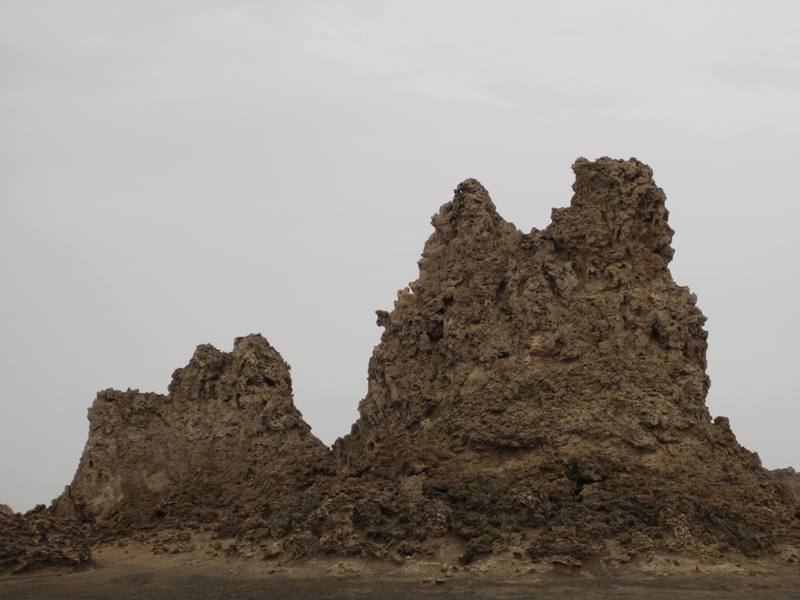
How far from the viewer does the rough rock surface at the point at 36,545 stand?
27859 millimetres

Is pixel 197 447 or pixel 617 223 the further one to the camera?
pixel 197 447

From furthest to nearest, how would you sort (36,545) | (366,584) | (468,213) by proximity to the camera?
(468,213)
(36,545)
(366,584)

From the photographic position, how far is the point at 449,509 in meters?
27.6

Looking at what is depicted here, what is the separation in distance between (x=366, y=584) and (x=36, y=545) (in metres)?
9.54

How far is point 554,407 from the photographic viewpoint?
29.7m

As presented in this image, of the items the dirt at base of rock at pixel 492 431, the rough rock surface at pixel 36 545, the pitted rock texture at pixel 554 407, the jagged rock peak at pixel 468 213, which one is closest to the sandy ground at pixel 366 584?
the rough rock surface at pixel 36 545

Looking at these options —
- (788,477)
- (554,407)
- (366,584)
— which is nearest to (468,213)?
(554,407)

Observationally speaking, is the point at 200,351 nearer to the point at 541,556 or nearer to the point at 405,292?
the point at 405,292

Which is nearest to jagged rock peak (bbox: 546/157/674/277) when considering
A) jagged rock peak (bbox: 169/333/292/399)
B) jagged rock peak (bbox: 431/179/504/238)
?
jagged rock peak (bbox: 431/179/504/238)

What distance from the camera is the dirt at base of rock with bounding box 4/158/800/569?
89.4 ft

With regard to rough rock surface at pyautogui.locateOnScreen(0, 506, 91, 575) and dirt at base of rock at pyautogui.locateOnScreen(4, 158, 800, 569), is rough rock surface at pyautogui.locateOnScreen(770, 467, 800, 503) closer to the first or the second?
dirt at base of rock at pyautogui.locateOnScreen(4, 158, 800, 569)

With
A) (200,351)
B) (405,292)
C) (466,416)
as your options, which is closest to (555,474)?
(466,416)

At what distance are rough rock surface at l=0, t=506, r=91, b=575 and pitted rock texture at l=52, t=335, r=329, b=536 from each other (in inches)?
168

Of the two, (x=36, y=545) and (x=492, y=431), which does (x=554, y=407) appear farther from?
(x=36, y=545)
